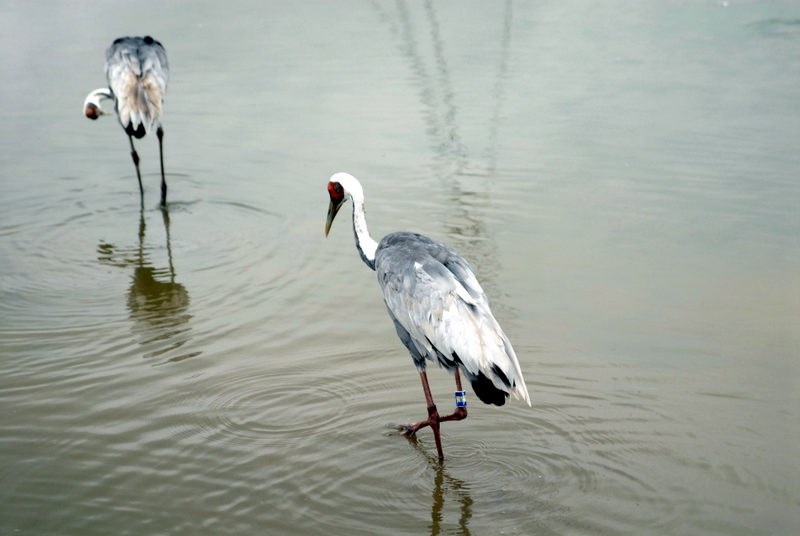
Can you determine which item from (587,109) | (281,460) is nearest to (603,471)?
(281,460)

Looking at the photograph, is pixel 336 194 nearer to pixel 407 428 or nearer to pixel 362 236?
pixel 362 236

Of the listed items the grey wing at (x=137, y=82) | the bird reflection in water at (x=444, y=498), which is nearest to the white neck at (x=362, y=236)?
the bird reflection in water at (x=444, y=498)

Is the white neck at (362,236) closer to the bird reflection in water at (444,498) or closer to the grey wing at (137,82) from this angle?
the bird reflection in water at (444,498)

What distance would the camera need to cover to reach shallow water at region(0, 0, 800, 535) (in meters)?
4.33

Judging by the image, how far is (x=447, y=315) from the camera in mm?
4504

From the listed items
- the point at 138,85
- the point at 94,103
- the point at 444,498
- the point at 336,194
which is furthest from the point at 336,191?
the point at 94,103

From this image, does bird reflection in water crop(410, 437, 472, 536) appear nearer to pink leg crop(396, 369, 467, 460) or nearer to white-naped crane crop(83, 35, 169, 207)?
pink leg crop(396, 369, 467, 460)

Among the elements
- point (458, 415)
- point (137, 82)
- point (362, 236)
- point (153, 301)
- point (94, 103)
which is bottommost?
point (458, 415)

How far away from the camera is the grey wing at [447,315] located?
14.1 ft

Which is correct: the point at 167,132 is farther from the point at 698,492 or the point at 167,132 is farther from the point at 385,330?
the point at 698,492

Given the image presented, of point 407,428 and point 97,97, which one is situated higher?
point 97,97

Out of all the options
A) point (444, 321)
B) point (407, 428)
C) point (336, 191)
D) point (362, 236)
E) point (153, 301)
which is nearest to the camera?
point (444, 321)

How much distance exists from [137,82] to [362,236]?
15.1 feet

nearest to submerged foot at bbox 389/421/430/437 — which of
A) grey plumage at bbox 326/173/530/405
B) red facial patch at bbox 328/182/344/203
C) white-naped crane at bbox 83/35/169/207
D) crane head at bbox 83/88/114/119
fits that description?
grey plumage at bbox 326/173/530/405
